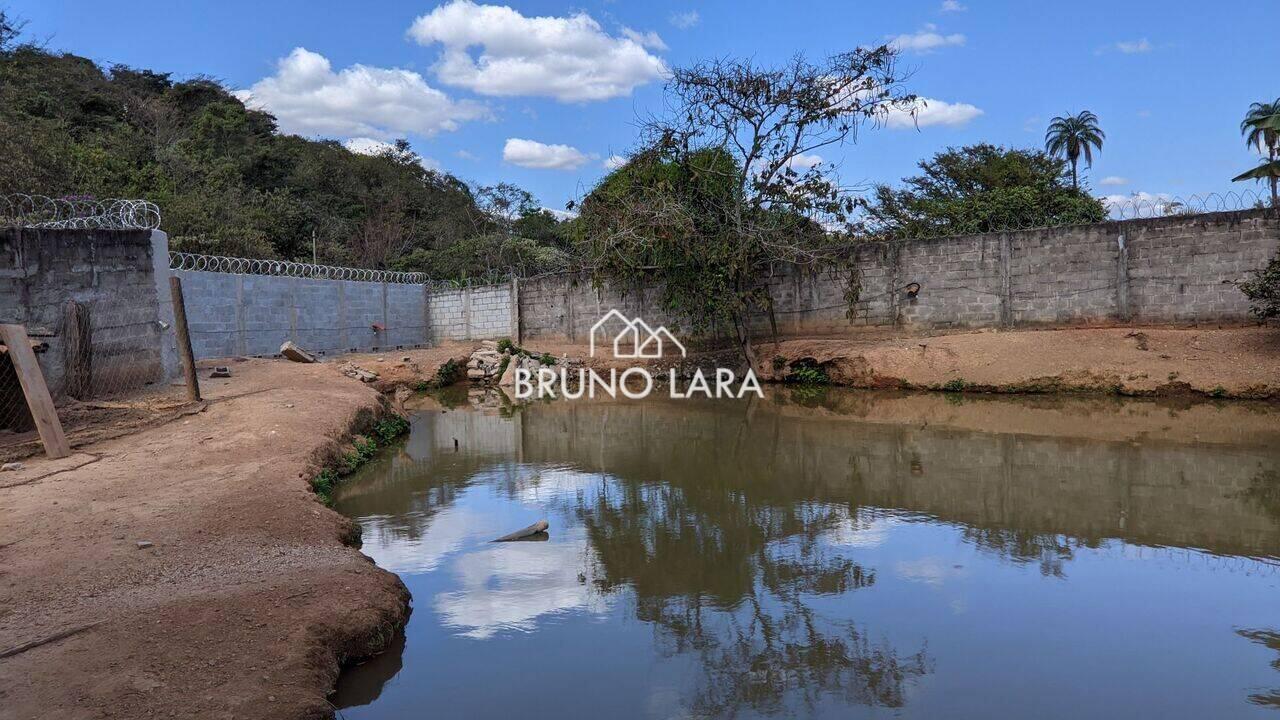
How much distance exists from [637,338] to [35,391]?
12763mm

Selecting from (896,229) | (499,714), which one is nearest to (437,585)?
(499,714)

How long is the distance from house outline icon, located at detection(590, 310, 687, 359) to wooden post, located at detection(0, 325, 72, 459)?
1212cm

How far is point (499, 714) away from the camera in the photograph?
11.6 feet

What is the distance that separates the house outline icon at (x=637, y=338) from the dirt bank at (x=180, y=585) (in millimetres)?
11243

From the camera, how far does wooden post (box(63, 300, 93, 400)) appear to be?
913 cm

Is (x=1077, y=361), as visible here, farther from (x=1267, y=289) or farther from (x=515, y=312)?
(x=515, y=312)

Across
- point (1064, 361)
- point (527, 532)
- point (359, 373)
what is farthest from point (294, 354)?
point (1064, 361)

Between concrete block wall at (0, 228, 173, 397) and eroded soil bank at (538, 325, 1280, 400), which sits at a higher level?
concrete block wall at (0, 228, 173, 397)

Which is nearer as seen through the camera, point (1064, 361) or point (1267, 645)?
point (1267, 645)

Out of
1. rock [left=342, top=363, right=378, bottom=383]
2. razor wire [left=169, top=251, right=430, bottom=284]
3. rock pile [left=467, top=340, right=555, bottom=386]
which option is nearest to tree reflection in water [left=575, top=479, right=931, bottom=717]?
rock [left=342, top=363, right=378, bottom=383]

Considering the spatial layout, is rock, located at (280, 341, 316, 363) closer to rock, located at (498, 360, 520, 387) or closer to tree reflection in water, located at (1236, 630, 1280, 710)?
rock, located at (498, 360, 520, 387)

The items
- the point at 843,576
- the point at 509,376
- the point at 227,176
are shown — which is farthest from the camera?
the point at 227,176

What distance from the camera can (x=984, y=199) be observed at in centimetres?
2058

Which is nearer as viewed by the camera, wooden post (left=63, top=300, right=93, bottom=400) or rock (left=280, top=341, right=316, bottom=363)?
wooden post (left=63, top=300, right=93, bottom=400)
